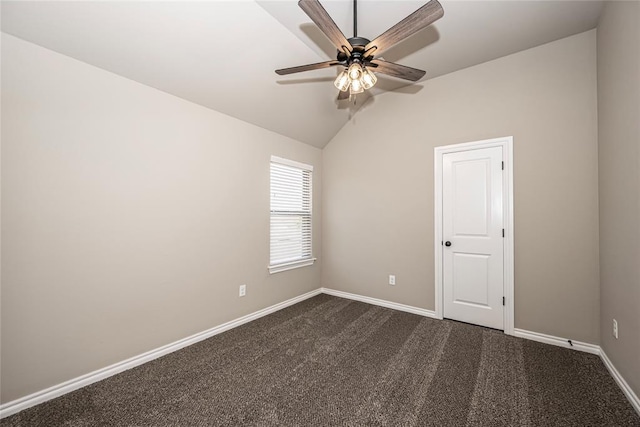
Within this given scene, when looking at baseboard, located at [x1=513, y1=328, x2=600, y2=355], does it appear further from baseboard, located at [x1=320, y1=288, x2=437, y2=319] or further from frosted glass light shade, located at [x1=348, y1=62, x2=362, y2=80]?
frosted glass light shade, located at [x1=348, y1=62, x2=362, y2=80]

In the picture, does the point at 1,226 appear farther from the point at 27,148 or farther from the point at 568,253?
the point at 568,253

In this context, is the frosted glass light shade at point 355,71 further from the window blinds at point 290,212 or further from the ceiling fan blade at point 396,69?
the window blinds at point 290,212

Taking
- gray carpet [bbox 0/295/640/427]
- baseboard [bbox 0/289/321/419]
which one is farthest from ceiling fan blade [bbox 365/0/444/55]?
baseboard [bbox 0/289/321/419]

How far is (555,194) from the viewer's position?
261cm

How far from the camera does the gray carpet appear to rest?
66.4 inches

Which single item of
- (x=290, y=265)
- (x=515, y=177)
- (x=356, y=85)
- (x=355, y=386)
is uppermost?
(x=356, y=85)

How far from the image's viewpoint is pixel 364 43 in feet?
5.72

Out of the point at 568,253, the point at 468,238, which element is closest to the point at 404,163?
the point at 468,238

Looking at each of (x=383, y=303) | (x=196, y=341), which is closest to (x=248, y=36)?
(x=196, y=341)

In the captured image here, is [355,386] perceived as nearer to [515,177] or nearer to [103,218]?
[103,218]

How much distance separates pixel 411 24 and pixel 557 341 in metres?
3.11

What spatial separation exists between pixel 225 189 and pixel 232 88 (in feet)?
3.48

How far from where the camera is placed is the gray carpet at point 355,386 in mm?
1686

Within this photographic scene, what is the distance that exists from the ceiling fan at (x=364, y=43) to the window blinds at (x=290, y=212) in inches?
73.3
